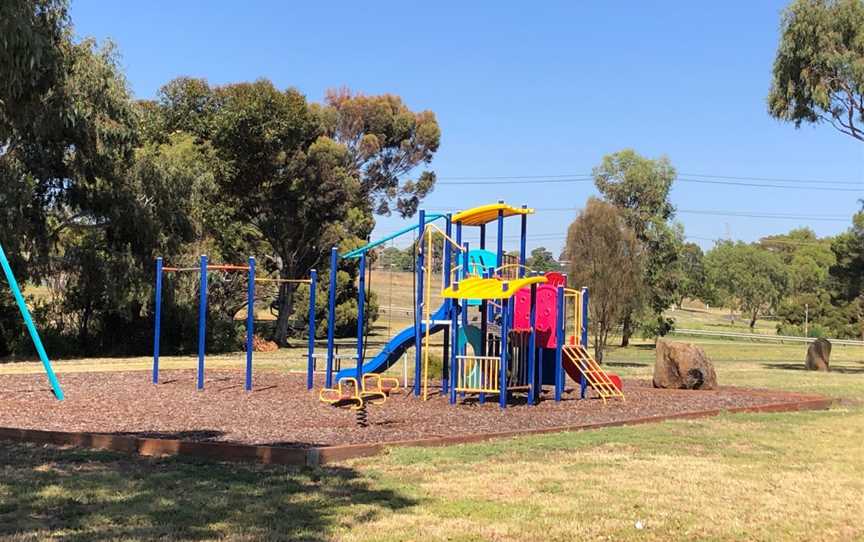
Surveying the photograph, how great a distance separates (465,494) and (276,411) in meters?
5.95

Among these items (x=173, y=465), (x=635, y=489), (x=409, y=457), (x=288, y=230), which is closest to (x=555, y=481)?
(x=635, y=489)

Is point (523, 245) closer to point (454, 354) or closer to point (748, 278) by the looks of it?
point (454, 354)

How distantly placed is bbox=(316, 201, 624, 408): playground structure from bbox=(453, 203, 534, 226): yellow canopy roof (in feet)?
0.06

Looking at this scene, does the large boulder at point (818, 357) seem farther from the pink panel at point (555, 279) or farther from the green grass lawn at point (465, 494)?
the green grass lawn at point (465, 494)

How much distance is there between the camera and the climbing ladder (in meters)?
14.2

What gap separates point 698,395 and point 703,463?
7.66 metres

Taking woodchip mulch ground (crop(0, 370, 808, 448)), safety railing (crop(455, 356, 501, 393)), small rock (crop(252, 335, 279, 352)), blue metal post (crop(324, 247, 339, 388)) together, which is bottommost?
small rock (crop(252, 335, 279, 352))

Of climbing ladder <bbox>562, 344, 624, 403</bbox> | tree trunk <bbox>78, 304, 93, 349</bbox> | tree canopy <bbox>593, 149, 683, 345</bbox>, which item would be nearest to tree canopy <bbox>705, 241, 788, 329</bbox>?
tree canopy <bbox>593, 149, 683, 345</bbox>

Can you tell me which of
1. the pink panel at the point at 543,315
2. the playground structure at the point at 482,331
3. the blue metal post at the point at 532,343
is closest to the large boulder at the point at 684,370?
the playground structure at the point at 482,331

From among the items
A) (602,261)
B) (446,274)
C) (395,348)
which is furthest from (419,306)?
(602,261)

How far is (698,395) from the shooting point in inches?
599

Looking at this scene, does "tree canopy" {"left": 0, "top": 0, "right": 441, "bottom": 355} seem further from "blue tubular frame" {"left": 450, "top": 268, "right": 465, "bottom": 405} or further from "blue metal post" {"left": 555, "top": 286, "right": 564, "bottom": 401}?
"blue metal post" {"left": 555, "top": 286, "right": 564, "bottom": 401}

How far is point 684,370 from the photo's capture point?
651 inches

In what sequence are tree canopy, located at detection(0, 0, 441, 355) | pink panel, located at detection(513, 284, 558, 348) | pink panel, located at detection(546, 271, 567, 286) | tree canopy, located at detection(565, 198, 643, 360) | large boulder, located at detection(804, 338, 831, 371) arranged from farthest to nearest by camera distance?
large boulder, located at detection(804, 338, 831, 371) → tree canopy, located at detection(565, 198, 643, 360) → tree canopy, located at detection(0, 0, 441, 355) → pink panel, located at detection(546, 271, 567, 286) → pink panel, located at detection(513, 284, 558, 348)
